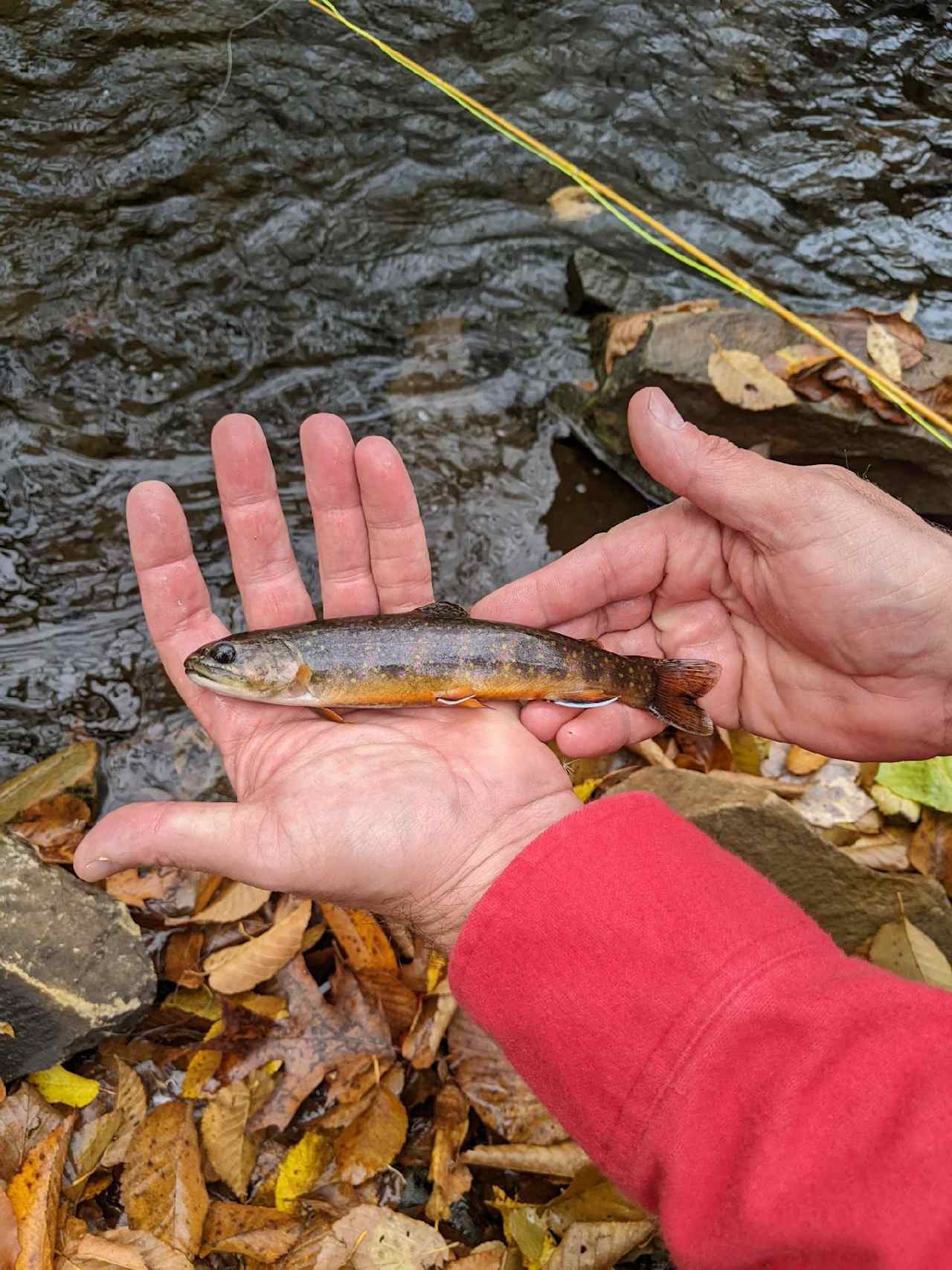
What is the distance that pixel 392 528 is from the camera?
4.97 metres

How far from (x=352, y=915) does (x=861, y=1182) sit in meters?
3.22

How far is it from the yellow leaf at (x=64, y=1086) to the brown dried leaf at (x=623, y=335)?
6393 millimetres

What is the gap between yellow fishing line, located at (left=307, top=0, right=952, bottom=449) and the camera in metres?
7.17

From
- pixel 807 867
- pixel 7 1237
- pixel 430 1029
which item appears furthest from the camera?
pixel 807 867

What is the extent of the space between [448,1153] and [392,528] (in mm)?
3048

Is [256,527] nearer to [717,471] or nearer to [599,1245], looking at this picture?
[717,471]

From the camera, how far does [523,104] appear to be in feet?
33.2

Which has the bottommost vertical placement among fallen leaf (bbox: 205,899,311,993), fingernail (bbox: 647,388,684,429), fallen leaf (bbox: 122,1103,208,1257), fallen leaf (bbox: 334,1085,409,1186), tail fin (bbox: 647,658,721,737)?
fallen leaf (bbox: 334,1085,409,1186)

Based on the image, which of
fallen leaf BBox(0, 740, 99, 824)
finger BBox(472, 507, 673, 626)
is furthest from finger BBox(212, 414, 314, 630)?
fallen leaf BBox(0, 740, 99, 824)

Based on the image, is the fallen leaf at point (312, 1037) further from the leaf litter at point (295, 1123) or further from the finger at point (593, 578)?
the finger at point (593, 578)

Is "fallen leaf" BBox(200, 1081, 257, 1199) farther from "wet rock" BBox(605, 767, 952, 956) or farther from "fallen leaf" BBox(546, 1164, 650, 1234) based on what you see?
"wet rock" BBox(605, 767, 952, 956)

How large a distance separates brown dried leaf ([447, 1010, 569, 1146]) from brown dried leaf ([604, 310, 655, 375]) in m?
5.56

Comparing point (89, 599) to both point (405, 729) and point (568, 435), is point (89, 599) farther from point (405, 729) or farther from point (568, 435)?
point (568, 435)

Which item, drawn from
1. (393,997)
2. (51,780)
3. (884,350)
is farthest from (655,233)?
(393,997)
